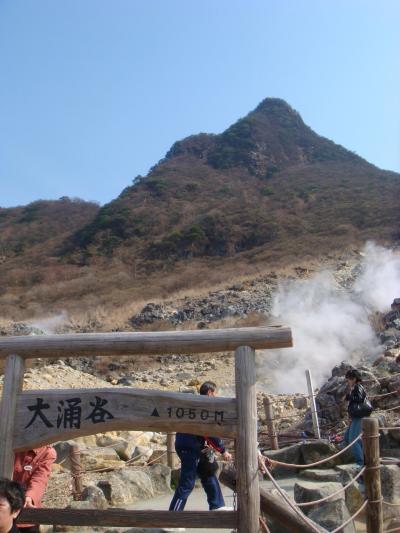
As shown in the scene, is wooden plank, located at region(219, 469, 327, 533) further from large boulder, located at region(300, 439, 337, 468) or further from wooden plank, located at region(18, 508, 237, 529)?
large boulder, located at region(300, 439, 337, 468)

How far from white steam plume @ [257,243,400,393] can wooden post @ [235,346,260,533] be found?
40.9ft

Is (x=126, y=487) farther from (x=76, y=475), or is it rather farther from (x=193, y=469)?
(x=193, y=469)

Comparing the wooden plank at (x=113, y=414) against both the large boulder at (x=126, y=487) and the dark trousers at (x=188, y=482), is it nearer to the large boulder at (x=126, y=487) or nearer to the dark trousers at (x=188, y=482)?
the dark trousers at (x=188, y=482)

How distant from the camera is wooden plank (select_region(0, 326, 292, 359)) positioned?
2.81m

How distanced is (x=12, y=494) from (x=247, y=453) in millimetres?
1115

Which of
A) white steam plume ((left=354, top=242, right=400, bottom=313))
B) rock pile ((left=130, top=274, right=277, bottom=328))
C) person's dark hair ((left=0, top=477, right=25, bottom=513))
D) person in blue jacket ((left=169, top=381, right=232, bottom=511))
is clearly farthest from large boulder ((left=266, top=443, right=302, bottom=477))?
white steam plume ((left=354, top=242, right=400, bottom=313))

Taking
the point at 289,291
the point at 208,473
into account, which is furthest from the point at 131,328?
the point at 208,473

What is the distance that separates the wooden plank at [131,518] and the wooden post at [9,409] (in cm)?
27

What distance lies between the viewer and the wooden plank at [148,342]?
281 cm

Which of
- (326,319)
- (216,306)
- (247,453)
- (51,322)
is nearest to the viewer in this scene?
(247,453)

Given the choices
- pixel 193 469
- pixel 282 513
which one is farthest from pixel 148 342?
pixel 193 469

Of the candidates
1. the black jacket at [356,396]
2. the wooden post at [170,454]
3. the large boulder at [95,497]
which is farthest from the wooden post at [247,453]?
the wooden post at [170,454]

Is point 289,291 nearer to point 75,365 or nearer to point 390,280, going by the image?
point 390,280

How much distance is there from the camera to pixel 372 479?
355 cm
